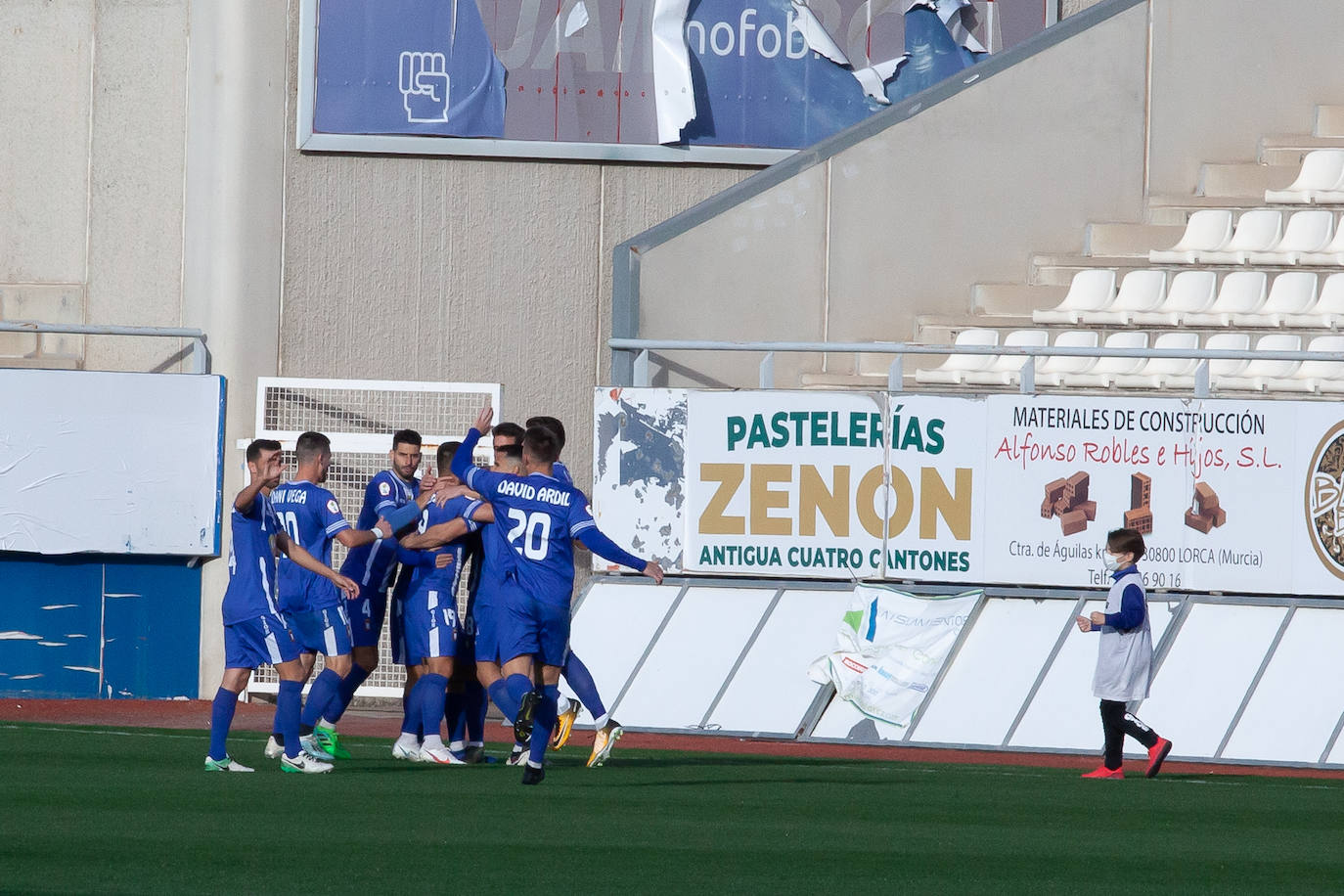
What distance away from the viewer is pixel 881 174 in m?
17.9

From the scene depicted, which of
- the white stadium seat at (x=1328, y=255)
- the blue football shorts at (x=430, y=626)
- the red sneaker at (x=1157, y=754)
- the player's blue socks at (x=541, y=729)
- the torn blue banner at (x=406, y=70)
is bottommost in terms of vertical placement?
the red sneaker at (x=1157, y=754)

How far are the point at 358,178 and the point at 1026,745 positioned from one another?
8.63 meters

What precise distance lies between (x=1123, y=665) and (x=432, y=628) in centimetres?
469

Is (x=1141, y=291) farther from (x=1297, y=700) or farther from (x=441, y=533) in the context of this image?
(x=441, y=533)

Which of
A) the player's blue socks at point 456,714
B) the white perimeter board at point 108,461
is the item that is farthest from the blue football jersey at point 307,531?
the white perimeter board at point 108,461

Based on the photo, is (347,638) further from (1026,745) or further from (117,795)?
(1026,745)

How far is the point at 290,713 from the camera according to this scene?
34.7 feet

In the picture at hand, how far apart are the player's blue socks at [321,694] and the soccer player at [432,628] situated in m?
0.68

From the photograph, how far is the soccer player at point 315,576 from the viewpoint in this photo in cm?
1062

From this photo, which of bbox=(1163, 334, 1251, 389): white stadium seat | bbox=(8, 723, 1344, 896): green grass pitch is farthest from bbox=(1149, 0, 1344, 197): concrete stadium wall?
bbox=(8, 723, 1344, 896): green grass pitch

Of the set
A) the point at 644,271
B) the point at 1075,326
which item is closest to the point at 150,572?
the point at 644,271

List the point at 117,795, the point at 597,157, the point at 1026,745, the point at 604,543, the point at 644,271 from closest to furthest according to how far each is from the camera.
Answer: the point at 117,795, the point at 604,543, the point at 1026,745, the point at 644,271, the point at 597,157

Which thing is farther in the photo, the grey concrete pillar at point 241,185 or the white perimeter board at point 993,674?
the grey concrete pillar at point 241,185

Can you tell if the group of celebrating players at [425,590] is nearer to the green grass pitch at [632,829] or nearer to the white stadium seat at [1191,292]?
the green grass pitch at [632,829]
